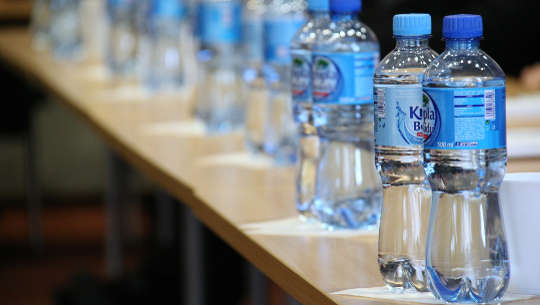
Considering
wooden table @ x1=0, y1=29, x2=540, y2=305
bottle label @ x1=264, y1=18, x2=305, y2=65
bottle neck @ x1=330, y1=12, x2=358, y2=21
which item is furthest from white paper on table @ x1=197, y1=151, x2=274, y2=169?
bottle neck @ x1=330, y1=12, x2=358, y2=21

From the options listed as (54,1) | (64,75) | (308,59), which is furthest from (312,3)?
(54,1)

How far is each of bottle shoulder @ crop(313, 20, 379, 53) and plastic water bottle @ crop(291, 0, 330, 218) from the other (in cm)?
2

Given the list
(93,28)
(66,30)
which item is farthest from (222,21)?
(66,30)

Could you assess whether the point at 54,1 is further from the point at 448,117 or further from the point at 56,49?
the point at 448,117

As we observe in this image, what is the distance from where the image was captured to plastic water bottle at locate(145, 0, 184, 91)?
3488 mm

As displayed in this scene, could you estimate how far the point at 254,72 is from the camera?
252cm

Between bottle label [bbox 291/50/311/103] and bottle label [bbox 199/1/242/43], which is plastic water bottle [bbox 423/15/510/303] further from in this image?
bottle label [bbox 199/1/242/43]

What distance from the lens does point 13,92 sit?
5.46m

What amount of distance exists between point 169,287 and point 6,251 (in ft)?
6.71

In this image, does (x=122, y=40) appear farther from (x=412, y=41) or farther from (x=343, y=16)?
(x=412, y=41)

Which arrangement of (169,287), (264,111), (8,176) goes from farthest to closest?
(8,176), (169,287), (264,111)

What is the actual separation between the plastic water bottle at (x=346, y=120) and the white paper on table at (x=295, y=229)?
23 millimetres

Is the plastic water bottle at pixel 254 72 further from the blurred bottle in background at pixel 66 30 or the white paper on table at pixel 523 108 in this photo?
the blurred bottle in background at pixel 66 30

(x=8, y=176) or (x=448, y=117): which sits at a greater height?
(x=448, y=117)
